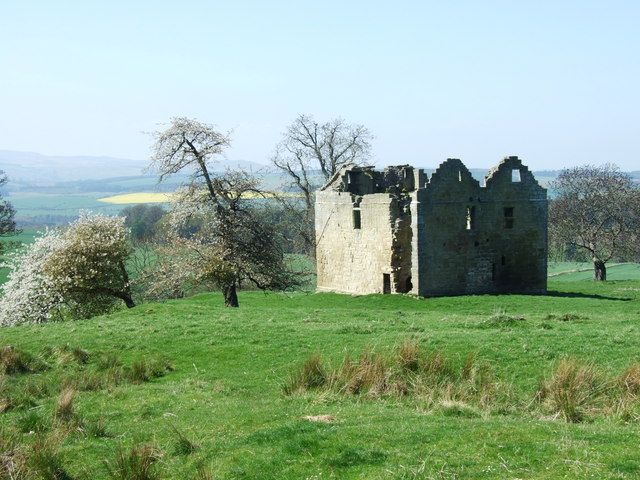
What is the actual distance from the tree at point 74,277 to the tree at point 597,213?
1089 inches

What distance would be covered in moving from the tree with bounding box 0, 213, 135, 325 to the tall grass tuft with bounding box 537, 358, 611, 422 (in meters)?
24.6

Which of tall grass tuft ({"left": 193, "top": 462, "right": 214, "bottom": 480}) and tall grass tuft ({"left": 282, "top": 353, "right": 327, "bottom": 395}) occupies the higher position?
tall grass tuft ({"left": 282, "top": 353, "right": 327, "bottom": 395})

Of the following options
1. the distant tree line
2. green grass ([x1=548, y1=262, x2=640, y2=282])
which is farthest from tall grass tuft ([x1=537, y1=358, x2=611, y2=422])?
green grass ([x1=548, y1=262, x2=640, y2=282])

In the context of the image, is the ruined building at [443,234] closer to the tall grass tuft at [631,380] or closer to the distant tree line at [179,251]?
the distant tree line at [179,251]

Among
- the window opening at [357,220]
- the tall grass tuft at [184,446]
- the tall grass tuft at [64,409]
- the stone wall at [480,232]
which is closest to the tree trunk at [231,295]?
the window opening at [357,220]

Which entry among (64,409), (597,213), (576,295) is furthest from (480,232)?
(64,409)

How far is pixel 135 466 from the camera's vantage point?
8.90 meters

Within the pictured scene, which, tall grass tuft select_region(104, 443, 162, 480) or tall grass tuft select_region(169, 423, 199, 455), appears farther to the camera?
tall grass tuft select_region(169, 423, 199, 455)

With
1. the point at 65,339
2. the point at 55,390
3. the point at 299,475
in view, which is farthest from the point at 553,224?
the point at 299,475

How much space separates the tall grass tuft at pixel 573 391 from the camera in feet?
36.4

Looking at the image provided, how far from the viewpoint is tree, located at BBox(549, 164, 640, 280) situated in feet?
149

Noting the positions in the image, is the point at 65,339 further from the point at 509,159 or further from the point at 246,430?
the point at 509,159

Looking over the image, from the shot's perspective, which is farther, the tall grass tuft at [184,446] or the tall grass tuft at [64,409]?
the tall grass tuft at [64,409]

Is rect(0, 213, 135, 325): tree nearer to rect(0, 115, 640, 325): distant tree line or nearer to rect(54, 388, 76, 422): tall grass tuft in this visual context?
rect(0, 115, 640, 325): distant tree line
